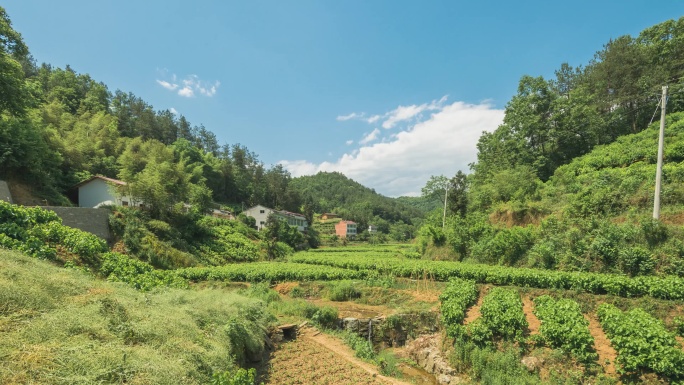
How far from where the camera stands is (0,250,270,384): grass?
12.4ft

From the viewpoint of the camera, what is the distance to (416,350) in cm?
1222

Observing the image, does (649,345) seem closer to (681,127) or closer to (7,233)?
(7,233)

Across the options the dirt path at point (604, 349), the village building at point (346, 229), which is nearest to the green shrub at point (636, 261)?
the dirt path at point (604, 349)

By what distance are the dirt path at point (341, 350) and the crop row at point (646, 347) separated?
6.44m

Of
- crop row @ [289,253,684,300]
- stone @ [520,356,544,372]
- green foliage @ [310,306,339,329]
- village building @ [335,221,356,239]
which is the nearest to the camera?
stone @ [520,356,544,372]

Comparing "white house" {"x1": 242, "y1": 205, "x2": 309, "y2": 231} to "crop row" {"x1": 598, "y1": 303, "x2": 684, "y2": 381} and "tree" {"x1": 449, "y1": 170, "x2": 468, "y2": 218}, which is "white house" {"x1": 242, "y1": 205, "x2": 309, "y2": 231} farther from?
"crop row" {"x1": 598, "y1": 303, "x2": 684, "y2": 381}

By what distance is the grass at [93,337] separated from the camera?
3766 millimetres

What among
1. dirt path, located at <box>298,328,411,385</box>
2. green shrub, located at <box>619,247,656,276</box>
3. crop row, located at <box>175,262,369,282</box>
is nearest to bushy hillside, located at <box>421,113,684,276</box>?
green shrub, located at <box>619,247,656,276</box>

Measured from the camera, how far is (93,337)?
4.73 metres

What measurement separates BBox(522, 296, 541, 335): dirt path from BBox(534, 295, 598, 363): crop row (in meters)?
0.60

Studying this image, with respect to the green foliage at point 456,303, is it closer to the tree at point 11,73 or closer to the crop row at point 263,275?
the crop row at point 263,275

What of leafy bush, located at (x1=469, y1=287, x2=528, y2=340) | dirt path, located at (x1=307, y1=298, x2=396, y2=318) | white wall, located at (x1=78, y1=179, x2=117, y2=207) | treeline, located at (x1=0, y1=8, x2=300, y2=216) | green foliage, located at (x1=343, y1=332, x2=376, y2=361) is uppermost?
treeline, located at (x1=0, y1=8, x2=300, y2=216)

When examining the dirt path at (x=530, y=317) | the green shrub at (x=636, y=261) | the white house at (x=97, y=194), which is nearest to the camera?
the dirt path at (x=530, y=317)

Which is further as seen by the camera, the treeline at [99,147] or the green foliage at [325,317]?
the treeline at [99,147]
